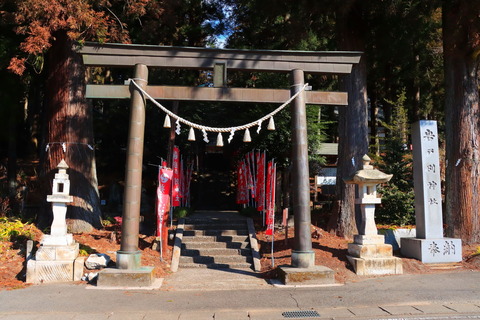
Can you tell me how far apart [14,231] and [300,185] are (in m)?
7.31

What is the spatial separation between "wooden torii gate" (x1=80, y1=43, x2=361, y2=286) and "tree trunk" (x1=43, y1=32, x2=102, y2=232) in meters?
3.35

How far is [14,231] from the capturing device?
9320 millimetres

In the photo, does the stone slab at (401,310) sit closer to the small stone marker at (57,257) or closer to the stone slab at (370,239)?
the stone slab at (370,239)

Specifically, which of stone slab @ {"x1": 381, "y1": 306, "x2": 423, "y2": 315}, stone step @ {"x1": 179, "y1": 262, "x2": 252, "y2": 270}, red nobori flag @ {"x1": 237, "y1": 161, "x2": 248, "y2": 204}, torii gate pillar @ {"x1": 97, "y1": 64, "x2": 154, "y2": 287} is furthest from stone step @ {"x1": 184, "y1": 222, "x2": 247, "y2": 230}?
stone slab @ {"x1": 381, "y1": 306, "x2": 423, "y2": 315}

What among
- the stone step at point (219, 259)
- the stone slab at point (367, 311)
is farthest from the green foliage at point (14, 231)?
the stone slab at point (367, 311)

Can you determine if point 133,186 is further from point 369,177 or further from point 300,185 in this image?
point 369,177

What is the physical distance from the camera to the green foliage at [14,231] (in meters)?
9.12

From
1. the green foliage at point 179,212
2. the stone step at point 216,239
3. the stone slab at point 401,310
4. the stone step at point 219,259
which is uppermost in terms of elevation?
the green foliage at point 179,212

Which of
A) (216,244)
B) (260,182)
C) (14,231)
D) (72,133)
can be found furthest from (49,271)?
(260,182)

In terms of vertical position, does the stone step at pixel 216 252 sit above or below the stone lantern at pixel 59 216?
below

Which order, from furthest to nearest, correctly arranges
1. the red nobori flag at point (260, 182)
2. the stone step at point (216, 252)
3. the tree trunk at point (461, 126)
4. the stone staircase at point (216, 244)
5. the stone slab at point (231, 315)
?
the red nobori flag at point (260, 182)
the tree trunk at point (461, 126)
the stone step at point (216, 252)
the stone staircase at point (216, 244)
the stone slab at point (231, 315)

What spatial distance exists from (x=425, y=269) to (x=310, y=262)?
2917 mm

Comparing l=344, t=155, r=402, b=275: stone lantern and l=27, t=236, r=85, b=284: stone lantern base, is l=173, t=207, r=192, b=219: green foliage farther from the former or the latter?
l=344, t=155, r=402, b=275: stone lantern

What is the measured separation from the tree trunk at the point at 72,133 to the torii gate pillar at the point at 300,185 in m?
6.35
